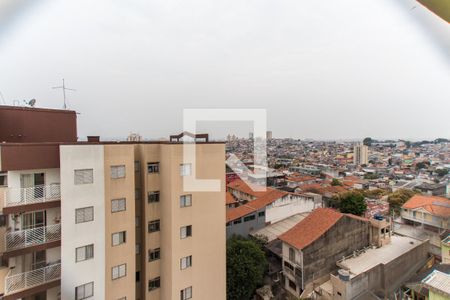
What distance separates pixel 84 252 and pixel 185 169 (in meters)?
2.13

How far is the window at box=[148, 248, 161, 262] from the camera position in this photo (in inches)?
180

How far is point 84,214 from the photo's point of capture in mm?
3656

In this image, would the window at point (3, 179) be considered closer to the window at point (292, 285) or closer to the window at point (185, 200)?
the window at point (185, 200)

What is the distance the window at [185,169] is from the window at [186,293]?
7.44ft

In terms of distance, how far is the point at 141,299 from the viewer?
15.1 feet

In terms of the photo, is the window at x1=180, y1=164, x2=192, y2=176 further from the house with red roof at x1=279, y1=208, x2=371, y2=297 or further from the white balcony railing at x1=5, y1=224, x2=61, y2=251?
the house with red roof at x1=279, y1=208, x2=371, y2=297

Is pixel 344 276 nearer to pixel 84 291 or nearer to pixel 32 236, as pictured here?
pixel 84 291

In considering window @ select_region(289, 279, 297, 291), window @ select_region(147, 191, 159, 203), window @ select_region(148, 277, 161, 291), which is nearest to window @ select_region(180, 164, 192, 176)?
window @ select_region(147, 191, 159, 203)

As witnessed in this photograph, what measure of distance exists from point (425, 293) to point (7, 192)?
Answer: 8281 millimetres

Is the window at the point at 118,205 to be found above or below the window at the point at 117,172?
below

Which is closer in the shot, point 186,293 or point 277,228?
point 186,293

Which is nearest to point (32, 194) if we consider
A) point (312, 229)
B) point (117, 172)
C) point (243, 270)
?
point (117, 172)

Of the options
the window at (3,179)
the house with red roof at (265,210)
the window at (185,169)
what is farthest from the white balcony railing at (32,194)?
the house with red roof at (265,210)

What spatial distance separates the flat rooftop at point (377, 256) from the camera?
6.52m
